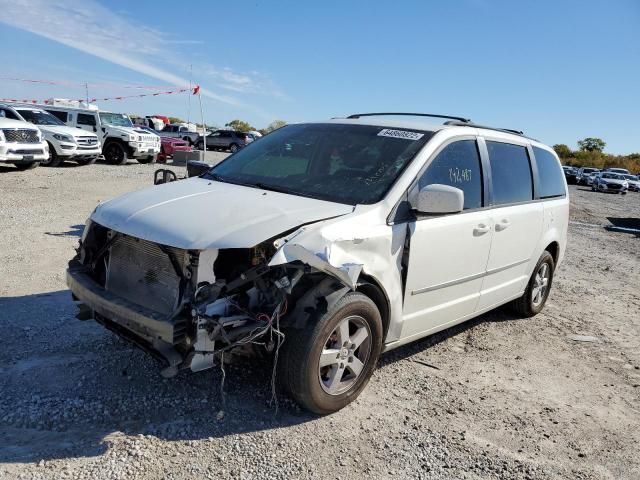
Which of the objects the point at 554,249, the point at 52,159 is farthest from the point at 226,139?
the point at 554,249

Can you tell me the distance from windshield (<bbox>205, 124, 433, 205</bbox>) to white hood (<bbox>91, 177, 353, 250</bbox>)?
0.22 metres

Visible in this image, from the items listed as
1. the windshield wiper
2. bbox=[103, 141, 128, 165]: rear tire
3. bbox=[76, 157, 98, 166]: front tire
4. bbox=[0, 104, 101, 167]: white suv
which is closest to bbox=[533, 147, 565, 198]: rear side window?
the windshield wiper

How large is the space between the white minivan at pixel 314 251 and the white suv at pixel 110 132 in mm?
16374

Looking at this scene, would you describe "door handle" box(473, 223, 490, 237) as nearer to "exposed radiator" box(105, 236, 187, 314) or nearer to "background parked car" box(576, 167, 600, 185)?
"exposed radiator" box(105, 236, 187, 314)

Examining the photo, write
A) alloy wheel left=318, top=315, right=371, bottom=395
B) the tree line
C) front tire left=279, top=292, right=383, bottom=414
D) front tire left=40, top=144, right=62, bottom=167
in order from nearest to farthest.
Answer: front tire left=279, top=292, right=383, bottom=414 → alloy wheel left=318, top=315, right=371, bottom=395 → front tire left=40, top=144, right=62, bottom=167 → the tree line

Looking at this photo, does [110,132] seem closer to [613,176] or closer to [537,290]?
[537,290]

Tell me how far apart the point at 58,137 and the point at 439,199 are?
619 inches

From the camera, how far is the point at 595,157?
78125 millimetres

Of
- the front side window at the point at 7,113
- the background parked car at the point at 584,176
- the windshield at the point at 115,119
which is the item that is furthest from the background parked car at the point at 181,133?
the background parked car at the point at 584,176

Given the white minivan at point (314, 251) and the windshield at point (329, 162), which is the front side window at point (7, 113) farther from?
the white minivan at point (314, 251)

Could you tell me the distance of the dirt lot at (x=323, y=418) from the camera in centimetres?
293

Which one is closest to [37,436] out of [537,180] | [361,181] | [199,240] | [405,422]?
[199,240]

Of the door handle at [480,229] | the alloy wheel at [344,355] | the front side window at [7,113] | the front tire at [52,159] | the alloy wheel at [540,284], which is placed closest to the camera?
the alloy wheel at [344,355]

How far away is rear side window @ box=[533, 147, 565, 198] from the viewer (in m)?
5.56
